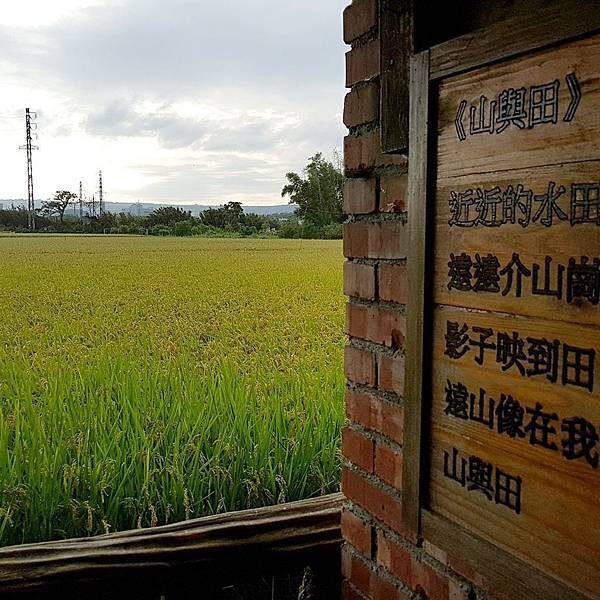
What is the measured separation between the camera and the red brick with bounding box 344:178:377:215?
4.32 feet

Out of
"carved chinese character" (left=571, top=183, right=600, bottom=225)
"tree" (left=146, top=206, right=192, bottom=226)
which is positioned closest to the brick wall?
"carved chinese character" (left=571, top=183, right=600, bottom=225)

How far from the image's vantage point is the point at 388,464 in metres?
1.31

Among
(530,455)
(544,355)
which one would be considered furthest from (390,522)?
(544,355)

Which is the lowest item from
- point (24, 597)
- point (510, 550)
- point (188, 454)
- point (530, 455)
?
point (24, 597)

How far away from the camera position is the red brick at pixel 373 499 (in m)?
1.30

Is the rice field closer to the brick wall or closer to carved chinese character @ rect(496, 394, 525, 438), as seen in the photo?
the brick wall

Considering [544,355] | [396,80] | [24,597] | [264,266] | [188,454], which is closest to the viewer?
[544,355]

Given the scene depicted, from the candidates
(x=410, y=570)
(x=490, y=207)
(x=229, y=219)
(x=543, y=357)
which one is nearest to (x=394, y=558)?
(x=410, y=570)

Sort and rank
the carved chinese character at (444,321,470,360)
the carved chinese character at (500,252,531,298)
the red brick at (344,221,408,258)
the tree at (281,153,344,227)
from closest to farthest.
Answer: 1. the carved chinese character at (500,252,531,298)
2. the carved chinese character at (444,321,470,360)
3. the red brick at (344,221,408,258)
4. the tree at (281,153,344,227)

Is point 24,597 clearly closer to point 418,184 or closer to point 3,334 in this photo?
point 418,184

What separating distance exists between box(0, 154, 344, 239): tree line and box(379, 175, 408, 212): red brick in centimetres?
1003

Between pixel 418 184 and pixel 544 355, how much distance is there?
0.33 m

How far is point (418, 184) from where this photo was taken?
107 centimetres

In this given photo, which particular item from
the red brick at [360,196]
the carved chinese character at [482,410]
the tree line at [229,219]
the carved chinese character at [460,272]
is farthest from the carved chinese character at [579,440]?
the tree line at [229,219]
